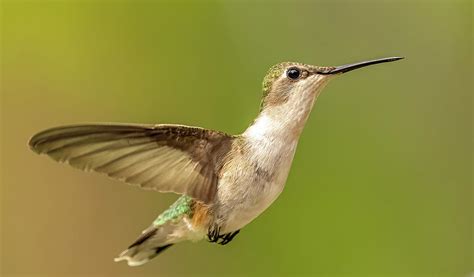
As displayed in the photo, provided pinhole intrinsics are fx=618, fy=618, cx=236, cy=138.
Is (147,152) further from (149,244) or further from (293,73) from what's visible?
(149,244)

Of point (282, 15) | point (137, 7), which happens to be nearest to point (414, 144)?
point (282, 15)

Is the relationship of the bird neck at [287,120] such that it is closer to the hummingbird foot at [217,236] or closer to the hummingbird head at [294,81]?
the hummingbird head at [294,81]

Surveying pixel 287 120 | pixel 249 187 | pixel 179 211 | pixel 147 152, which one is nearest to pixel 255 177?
Answer: pixel 249 187

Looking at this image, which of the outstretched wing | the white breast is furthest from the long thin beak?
the outstretched wing

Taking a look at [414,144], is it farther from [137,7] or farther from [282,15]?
[137,7]

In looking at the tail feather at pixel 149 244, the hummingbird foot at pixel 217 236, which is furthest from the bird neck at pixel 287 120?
the tail feather at pixel 149 244

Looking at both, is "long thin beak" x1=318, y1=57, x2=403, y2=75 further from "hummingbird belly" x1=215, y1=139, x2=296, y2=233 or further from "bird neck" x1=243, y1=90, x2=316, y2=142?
"hummingbird belly" x1=215, y1=139, x2=296, y2=233
